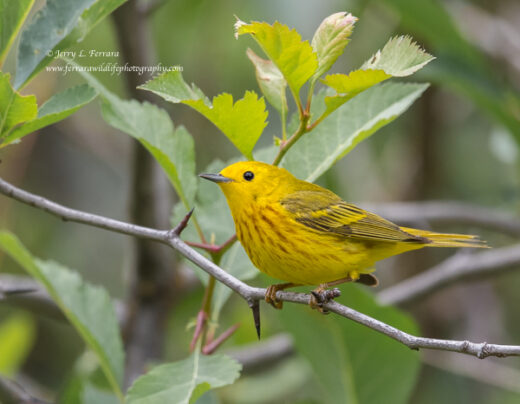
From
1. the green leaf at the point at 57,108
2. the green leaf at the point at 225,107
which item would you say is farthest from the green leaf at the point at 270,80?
the green leaf at the point at 57,108

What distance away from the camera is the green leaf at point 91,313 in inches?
87.3

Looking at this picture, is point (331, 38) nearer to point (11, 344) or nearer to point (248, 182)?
point (248, 182)

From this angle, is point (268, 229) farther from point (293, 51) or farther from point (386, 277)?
point (386, 277)

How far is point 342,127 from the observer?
217 centimetres

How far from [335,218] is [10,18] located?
4.06 feet

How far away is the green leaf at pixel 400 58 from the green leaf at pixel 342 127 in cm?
50

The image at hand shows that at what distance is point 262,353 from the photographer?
11.0 feet

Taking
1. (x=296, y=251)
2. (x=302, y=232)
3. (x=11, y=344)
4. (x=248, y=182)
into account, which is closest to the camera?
(x=296, y=251)

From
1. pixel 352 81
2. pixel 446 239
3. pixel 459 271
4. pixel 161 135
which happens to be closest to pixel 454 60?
pixel 459 271

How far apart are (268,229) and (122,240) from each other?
10.4ft

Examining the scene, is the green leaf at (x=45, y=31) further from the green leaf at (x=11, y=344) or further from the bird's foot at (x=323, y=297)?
the green leaf at (x=11, y=344)

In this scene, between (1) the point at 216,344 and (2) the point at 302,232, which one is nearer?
(1) the point at 216,344

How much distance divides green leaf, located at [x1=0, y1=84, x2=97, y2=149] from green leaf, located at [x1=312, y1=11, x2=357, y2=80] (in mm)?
570

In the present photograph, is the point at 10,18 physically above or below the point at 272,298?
above
